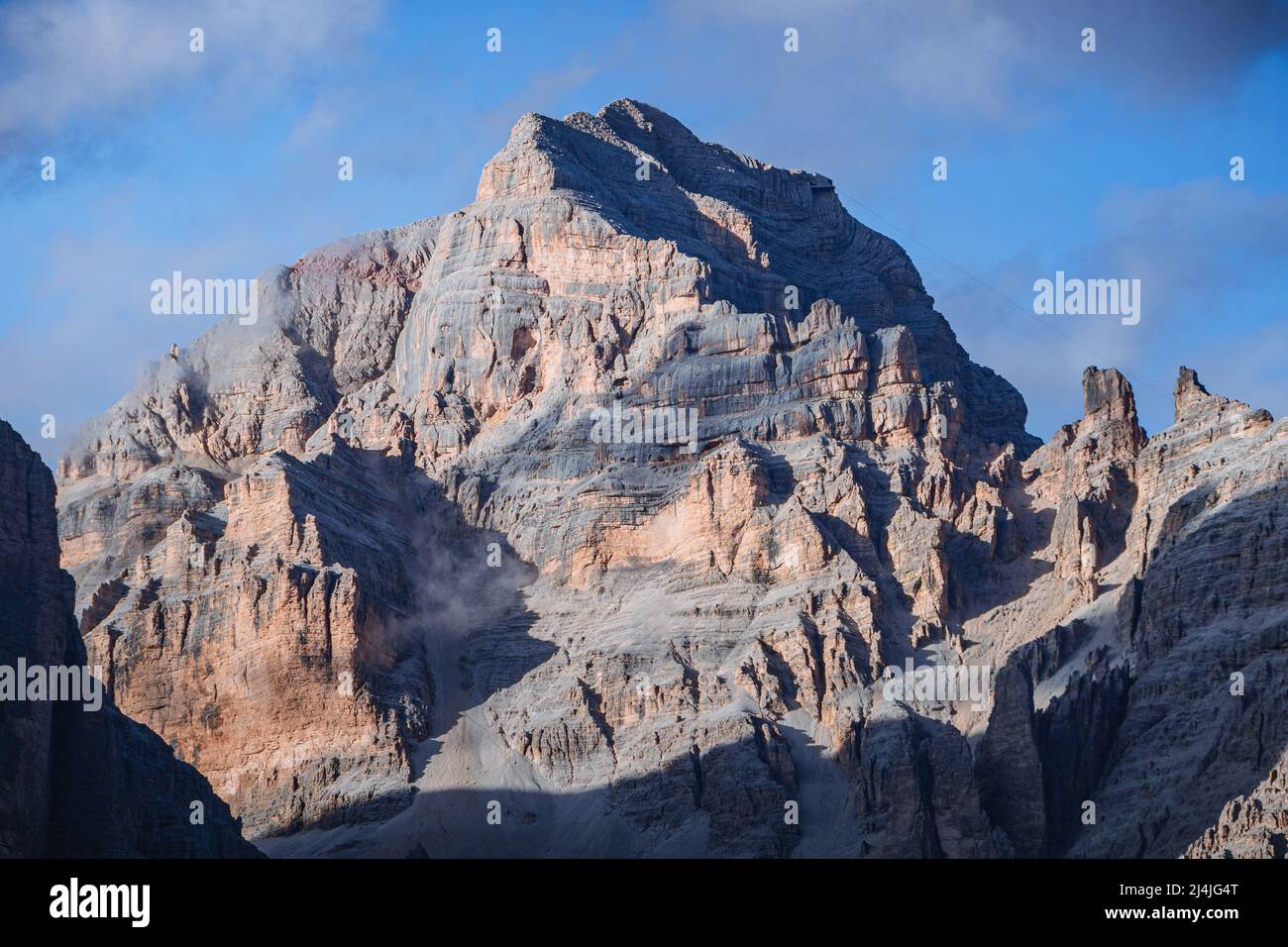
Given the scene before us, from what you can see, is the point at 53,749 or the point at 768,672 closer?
the point at 53,749

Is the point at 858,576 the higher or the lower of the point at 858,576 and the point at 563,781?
the higher

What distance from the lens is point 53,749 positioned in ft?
412

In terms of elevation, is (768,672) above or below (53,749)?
above

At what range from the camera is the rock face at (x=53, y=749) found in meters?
119

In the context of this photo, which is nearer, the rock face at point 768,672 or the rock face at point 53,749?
the rock face at point 53,749

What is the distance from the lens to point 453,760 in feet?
596

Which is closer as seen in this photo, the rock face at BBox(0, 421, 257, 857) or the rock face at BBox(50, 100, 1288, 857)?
the rock face at BBox(0, 421, 257, 857)

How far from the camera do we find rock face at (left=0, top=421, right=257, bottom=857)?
11938cm
